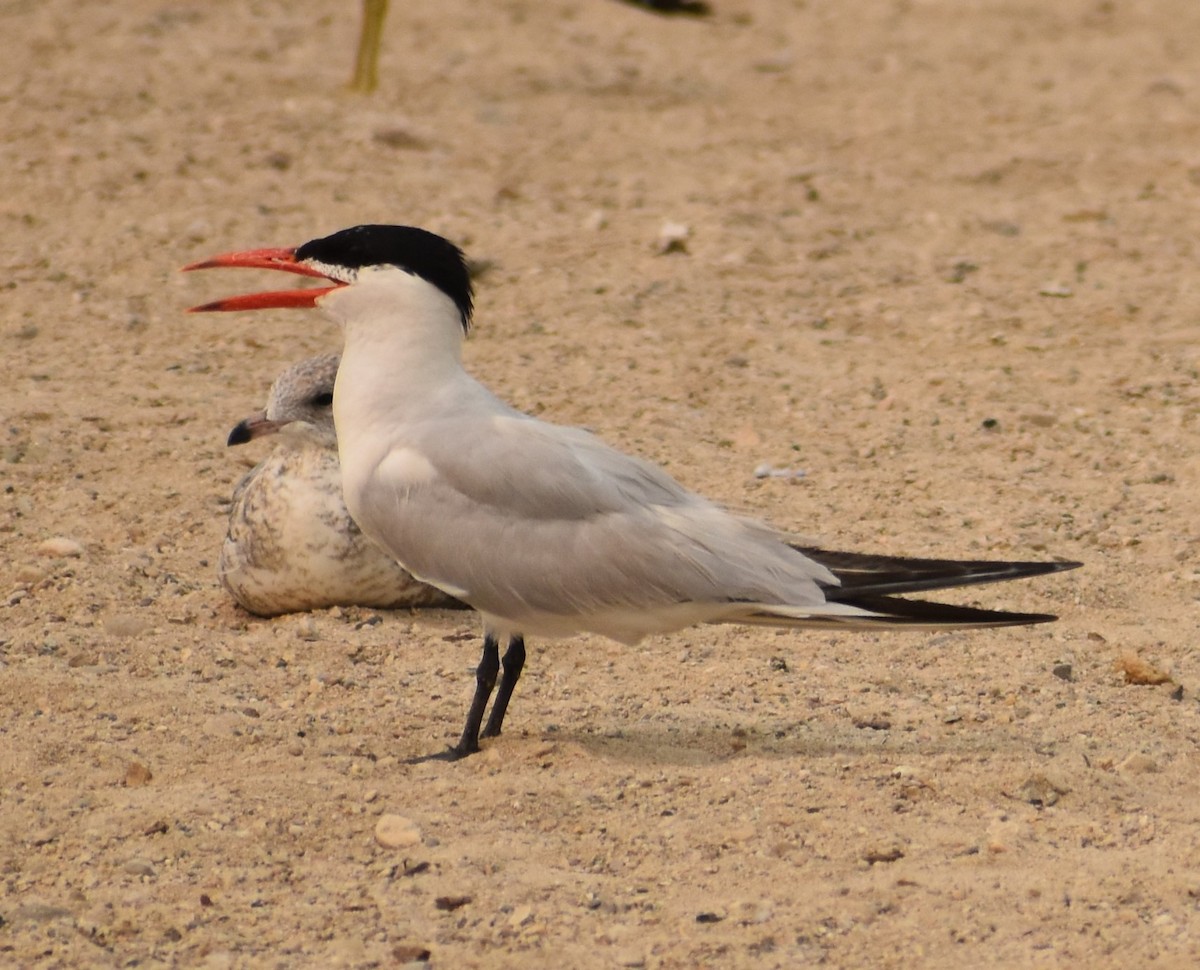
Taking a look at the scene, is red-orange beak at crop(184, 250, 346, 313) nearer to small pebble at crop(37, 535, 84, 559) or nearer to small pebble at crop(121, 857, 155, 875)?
small pebble at crop(37, 535, 84, 559)

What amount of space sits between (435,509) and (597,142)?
5.73 metres

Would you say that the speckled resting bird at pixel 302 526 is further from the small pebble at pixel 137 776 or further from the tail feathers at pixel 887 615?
the tail feathers at pixel 887 615

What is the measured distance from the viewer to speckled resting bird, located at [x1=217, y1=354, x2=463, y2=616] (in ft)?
15.5

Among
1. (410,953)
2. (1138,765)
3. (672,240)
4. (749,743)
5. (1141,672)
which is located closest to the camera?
(410,953)

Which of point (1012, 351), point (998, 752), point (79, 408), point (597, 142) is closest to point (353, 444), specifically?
point (998, 752)

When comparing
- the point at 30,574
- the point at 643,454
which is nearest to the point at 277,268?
the point at 30,574

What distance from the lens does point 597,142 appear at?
370 inches

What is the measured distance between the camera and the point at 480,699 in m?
4.03

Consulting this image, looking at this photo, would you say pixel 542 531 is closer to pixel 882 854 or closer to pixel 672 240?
pixel 882 854

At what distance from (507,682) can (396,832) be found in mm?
636

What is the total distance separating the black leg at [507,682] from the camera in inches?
163

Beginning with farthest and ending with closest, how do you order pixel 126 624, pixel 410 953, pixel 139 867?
pixel 126 624 → pixel 139 867 → pixel 410 953

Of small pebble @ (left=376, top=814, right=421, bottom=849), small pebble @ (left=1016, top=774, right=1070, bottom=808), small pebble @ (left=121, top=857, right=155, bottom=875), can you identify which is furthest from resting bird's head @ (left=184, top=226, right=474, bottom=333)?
small pebble @ (left=1016, top=774, right=1070, bottom=808)

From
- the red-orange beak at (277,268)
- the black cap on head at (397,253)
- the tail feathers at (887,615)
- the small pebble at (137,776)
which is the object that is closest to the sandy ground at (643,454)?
the small pebble at (137,776)
